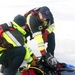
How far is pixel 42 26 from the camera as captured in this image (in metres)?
15.0

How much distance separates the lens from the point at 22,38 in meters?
13.7

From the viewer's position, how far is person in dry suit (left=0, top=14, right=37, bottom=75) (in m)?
13.6

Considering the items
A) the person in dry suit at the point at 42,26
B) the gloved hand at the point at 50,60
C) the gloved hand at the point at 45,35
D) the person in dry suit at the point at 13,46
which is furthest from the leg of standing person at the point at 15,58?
the gloved hand at the point at 45,35

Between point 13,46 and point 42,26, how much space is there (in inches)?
59.0

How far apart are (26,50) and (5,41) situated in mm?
534

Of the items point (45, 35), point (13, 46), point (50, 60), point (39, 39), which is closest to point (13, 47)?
point (13, 46)

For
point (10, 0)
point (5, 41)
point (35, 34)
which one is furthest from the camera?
point (10, 0)

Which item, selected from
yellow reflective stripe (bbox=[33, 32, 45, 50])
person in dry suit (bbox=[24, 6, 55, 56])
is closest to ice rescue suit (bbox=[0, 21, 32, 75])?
yellow reflective stripe (bbox=[33, 32, 45, 50])

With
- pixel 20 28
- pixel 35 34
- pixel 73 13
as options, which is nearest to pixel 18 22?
pixel 20 28

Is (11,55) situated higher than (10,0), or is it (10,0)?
(11,55)

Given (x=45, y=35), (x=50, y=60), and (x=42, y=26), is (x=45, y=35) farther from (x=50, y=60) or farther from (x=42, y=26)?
(x=50, y=60)

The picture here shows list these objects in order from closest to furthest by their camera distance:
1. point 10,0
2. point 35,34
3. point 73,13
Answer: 1. point 35,34
2. point 73,13
3. point 10,0

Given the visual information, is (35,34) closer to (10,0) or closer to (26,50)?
(26,50)

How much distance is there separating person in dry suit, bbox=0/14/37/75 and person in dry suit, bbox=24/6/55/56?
922 millimetres
